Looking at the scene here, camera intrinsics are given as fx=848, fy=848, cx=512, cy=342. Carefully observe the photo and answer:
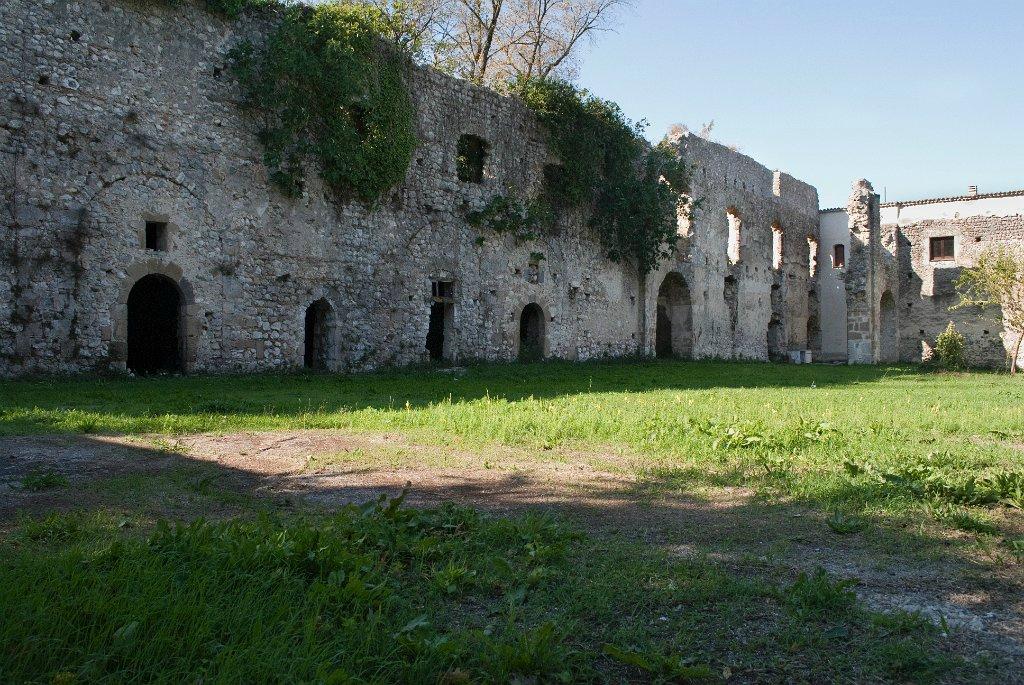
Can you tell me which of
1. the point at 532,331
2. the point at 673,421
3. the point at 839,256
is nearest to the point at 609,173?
the point at 532,331

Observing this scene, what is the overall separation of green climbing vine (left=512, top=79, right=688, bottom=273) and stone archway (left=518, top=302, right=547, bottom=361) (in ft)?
9.14

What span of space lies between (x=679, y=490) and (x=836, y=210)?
32.0 meters

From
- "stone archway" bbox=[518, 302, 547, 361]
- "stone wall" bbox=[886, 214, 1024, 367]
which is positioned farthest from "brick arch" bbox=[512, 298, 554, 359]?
"stone wall" bbox=[886, 214, 1024, 367]

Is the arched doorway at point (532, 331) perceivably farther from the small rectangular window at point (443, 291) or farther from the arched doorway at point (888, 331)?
the arched doorway at point (888, 331)

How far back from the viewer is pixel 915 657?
3006 millimetres

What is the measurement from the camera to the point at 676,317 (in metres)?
26.8

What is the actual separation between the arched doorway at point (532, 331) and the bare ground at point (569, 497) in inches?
516

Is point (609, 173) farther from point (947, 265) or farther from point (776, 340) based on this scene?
point (947, 265)

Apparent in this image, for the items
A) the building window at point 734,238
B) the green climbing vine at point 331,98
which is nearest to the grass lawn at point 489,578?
the green climbing vine at point 331,98

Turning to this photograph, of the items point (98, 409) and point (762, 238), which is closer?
point (98, 409)

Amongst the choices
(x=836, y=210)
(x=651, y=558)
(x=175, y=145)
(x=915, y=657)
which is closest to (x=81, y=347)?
(x=175, y=145)

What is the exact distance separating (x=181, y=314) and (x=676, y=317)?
16.4m

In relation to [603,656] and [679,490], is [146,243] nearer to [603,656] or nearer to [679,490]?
[679,490]

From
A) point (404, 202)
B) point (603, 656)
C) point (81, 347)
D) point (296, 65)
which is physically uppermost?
point (296, 65)
